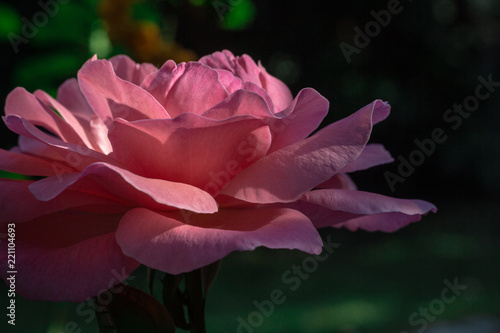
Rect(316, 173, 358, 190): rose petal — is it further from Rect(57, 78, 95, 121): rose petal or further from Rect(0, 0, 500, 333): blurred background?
Rect(0, 0, 500, 333): blurred background

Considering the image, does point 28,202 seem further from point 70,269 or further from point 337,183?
point 337,183

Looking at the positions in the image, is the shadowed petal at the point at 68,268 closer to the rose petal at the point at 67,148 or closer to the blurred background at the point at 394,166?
the rose petal at the point at 67,148

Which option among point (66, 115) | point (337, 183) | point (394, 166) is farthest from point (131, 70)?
point (394, 166)

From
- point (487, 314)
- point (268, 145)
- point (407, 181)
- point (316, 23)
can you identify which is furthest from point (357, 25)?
point (268, 145)

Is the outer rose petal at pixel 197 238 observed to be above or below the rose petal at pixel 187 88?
below

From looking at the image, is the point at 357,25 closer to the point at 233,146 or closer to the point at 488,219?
the point at 488,219

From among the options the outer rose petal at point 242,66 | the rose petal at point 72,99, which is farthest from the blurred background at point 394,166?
the outer rose petal at point 242,66

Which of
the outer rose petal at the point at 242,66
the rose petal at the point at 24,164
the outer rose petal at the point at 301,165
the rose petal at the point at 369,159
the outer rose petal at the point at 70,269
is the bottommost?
the rose petal at the point at 369,159
